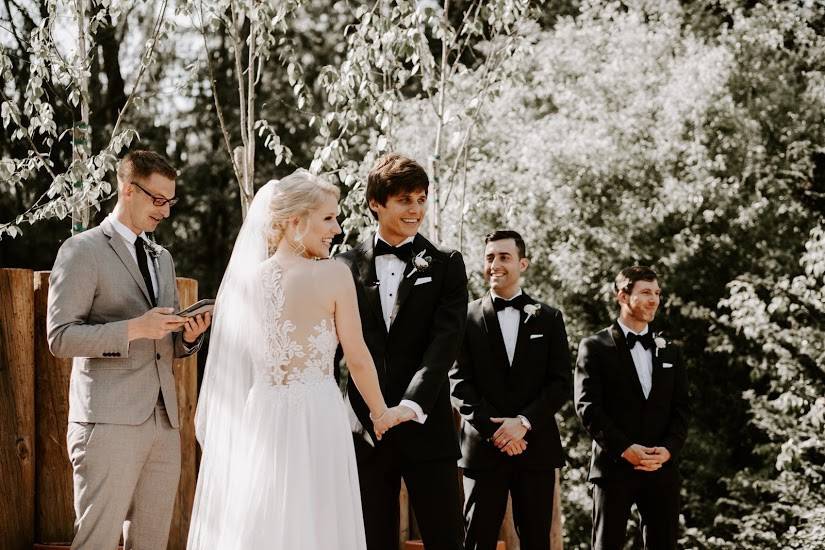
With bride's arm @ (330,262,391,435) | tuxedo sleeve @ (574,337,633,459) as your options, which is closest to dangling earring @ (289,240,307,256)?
bride's arm @ (330,262,391,435)

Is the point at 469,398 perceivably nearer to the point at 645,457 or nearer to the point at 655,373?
the point at 645,457

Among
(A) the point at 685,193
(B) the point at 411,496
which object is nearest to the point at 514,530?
(B) the point at 411,496

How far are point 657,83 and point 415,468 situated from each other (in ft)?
32.2

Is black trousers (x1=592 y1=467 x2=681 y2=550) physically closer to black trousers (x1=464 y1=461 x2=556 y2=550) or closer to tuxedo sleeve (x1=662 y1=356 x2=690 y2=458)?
tuxedo sleeve (x1=662 y1=356 x2=690 y2=458)

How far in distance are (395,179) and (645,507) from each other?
2.32 meters

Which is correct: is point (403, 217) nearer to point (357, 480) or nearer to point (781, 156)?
point (357, 480)

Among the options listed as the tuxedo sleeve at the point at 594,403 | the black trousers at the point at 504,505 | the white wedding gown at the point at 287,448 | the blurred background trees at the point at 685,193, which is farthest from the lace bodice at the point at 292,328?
the blurred background trees at the point at 685,193

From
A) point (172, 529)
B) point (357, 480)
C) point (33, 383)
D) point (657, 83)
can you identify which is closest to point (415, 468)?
point (357, 480)

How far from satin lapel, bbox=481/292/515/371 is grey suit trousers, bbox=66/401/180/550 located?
5.80ft

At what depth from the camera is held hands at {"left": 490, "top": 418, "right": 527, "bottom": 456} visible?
477 centimetres

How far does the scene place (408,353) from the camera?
4043mm

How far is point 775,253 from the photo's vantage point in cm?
1279

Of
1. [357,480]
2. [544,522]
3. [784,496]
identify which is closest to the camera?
[357,480]

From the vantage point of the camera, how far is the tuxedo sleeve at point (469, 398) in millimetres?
4852
